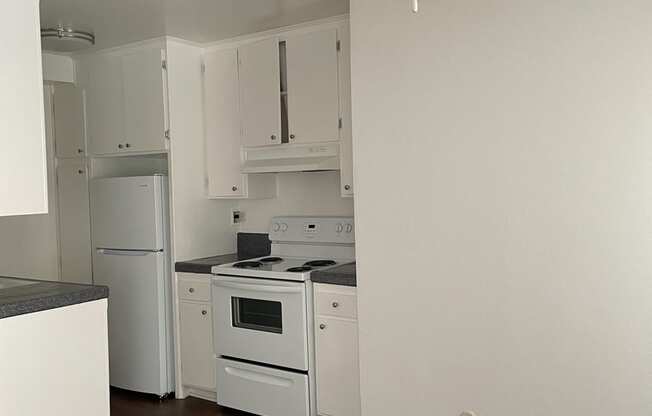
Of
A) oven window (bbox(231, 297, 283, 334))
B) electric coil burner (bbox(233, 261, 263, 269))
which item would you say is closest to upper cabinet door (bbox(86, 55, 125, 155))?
electric coil burner (bbox(233, 261, 263, 269))

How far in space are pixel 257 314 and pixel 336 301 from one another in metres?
0.55

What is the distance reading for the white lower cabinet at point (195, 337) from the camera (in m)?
3.98

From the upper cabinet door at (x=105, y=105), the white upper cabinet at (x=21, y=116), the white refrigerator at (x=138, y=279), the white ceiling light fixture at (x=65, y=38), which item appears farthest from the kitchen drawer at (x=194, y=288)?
the white ceiling light fixture at (x=65, y=38)

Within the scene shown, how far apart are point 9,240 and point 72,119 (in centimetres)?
96

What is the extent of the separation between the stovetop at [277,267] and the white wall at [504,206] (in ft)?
1.85

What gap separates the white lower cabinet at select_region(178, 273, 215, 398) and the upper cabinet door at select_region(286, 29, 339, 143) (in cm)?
112

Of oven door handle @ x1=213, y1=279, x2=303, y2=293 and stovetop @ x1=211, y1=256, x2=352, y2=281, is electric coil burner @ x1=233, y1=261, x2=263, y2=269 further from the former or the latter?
oven door handle @ x1=213, y1=279, x2=303, y2=293

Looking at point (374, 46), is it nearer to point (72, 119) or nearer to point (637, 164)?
point (637, 164)

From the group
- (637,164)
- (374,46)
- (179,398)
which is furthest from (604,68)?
(179,398)

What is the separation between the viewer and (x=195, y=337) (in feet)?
13.3

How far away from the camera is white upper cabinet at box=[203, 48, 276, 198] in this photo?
164 inches

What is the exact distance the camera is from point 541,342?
258 centimetres

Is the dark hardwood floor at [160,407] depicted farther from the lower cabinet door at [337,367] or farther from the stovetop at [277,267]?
the stovetop at [277,267]

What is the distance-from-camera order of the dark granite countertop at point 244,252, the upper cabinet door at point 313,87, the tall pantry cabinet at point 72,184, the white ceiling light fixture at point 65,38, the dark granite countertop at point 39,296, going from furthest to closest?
1. the tall pantry cabinet at point 72,184
2. the dark granite countertop at point 244,252
3. the white ceiling light fixture at point 65,38
4. the upper cabinet door at point 313,87
5. the dark granite countertop at point 39,296
